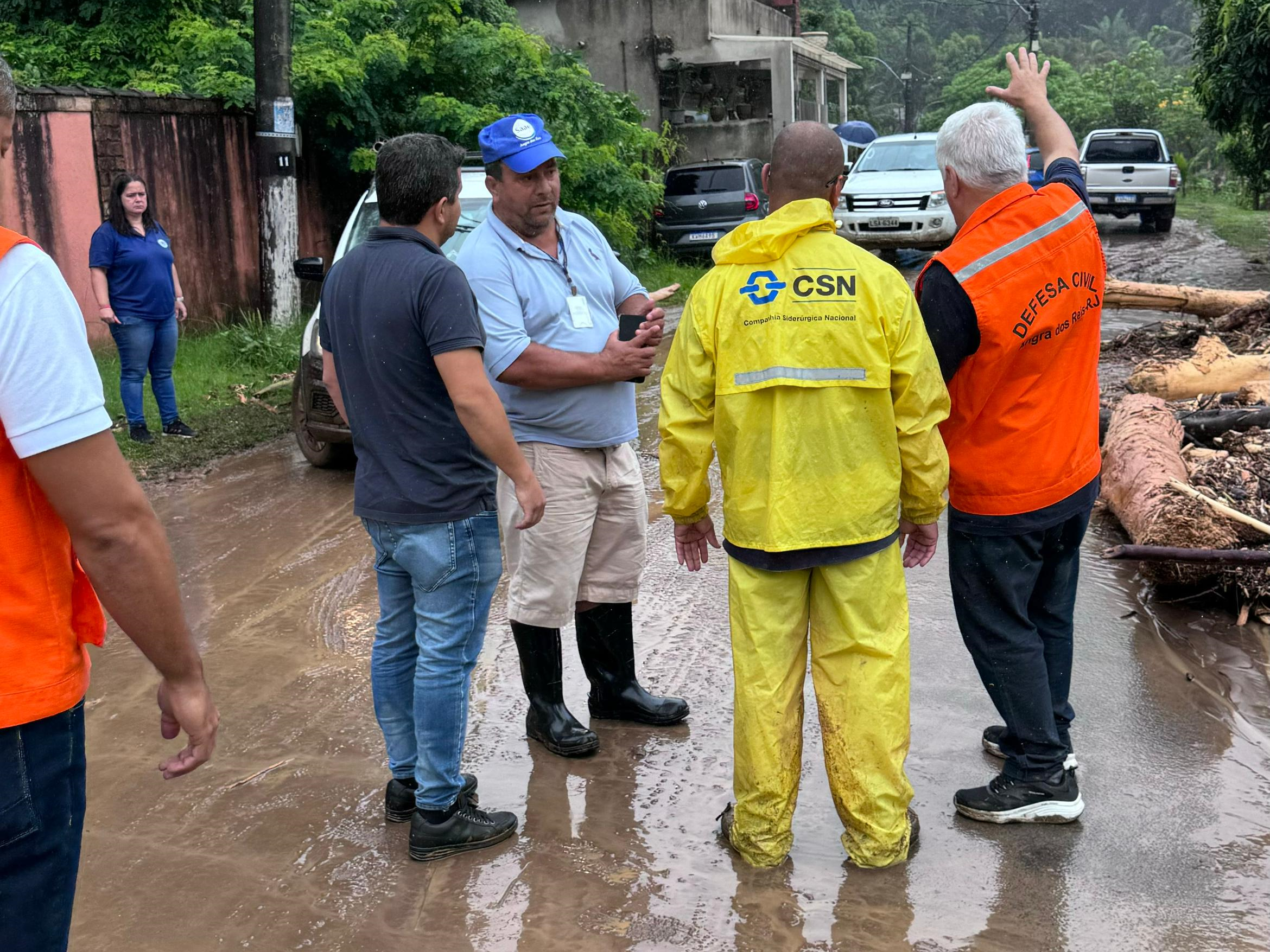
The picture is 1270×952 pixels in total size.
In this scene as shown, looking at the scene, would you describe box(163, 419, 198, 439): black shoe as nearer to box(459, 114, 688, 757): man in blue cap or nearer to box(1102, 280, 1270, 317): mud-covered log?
box(459, 114, 688, 757): man in blue cap

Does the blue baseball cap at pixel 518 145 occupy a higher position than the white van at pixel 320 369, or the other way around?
the blue baseball cap at pixel 518 145

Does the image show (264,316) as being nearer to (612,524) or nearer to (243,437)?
(243,437)

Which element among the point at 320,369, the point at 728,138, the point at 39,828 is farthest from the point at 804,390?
the point at 728,138

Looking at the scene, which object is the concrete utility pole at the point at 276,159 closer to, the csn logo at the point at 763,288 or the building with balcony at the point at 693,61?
the csn logo at the point at 763,288

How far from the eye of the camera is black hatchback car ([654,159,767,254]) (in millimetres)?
19922

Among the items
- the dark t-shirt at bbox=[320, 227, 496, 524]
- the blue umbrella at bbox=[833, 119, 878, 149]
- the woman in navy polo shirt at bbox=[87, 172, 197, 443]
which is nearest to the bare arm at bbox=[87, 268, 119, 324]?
the woman in navy polo shirt at bbox=[87, 172, 197, 443]

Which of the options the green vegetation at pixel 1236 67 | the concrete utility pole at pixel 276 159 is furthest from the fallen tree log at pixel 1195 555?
the green vegetation at pixel 1236 67

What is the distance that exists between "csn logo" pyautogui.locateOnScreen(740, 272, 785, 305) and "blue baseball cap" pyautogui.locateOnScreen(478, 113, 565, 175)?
999mm

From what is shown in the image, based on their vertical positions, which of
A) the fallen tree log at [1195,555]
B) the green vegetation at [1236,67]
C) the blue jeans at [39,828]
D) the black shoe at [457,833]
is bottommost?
the black shoe at [457,833]

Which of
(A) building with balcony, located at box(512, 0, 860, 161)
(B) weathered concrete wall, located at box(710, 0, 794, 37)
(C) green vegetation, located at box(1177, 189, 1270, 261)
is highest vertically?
(B) weathered concrete wall, located at box(710, 0, 794, 37)

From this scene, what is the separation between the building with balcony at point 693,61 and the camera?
90.8ft

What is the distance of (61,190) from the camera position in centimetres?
1168

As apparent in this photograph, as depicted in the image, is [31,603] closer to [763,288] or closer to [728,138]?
[763,288]

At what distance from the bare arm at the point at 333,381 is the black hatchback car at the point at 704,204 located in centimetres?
1608
